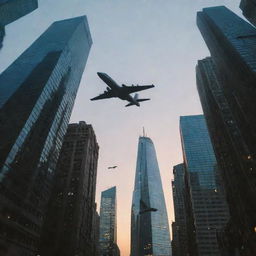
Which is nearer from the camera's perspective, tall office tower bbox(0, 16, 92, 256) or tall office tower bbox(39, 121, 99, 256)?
tall office tower bbox(0, 16, 92, 256)

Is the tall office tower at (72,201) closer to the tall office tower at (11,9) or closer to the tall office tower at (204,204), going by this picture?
the tall office tower at (11,9)

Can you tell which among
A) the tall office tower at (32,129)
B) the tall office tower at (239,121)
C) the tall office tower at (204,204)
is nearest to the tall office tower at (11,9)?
the tall office tower at (32,129)

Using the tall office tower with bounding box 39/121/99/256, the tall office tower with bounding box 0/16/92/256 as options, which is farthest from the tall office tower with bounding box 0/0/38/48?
the tall office tower with bounding box 39/121/99/256

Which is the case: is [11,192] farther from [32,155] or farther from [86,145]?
[86,145]

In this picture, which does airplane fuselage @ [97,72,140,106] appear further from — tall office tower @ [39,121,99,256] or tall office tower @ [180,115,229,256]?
tall office tower @ [180,115,229,256]

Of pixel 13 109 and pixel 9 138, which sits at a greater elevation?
pixel 13 109

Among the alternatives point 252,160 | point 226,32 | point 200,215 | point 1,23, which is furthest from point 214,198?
point 1,23

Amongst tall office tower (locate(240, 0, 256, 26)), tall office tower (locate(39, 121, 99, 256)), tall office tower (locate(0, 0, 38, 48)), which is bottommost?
tall office tower (locate(39, 121, 99, 256))
